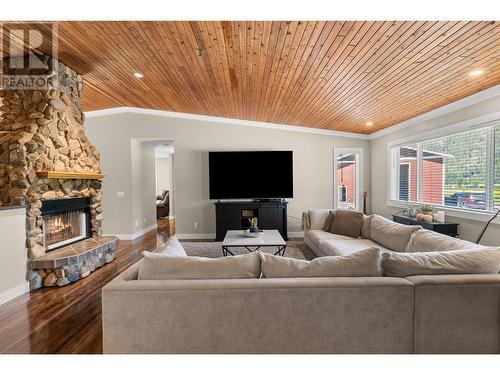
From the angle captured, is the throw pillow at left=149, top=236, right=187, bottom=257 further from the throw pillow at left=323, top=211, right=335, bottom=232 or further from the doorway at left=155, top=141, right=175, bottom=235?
the doorway at left=155, top=141, right=175, bottom=235

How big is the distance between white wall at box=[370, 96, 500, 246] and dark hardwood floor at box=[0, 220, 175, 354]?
15.6ft

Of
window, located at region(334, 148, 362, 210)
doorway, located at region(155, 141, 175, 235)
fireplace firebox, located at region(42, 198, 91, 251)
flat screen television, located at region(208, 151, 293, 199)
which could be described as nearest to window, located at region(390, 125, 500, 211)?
window, located at region(334, 148, 362, 210)

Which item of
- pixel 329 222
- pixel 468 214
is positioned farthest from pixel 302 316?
pixel 468 214

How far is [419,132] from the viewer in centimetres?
497

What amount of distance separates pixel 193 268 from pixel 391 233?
9.12 feet

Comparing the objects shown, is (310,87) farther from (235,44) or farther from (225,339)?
(225,339)

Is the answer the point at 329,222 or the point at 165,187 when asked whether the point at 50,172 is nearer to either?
the point at 329,222

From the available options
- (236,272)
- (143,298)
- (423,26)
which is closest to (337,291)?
(236,272)

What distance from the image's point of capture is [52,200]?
12.4ft

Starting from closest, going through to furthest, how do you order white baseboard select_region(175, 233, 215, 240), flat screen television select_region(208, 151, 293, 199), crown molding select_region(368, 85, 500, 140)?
crown molding select_region(368, 85, 500, 140) < flat screen television select_region(208, 151, 293, 199) < white baseboard select_region(175, 233, 215, 240)

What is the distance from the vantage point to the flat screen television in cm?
629
